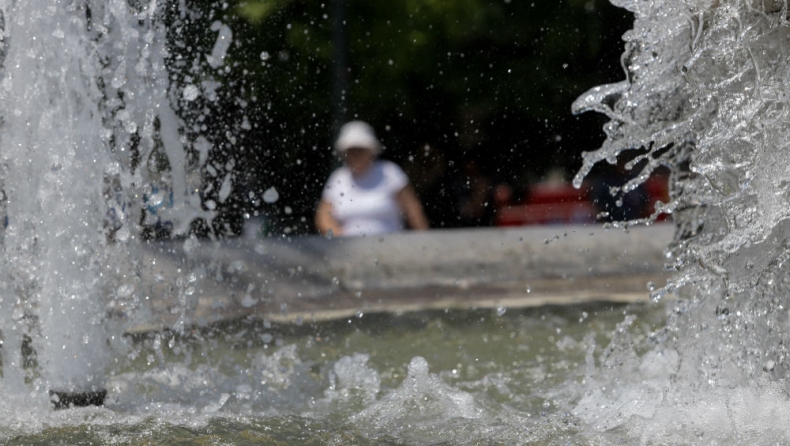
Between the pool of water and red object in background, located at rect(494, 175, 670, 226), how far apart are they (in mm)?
4524

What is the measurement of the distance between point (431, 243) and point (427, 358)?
110 centimetres

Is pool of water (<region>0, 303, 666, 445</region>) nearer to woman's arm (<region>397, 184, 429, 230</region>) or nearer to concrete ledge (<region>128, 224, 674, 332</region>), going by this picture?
concrete ledge (<region>128, 224, 674, 332</region>)

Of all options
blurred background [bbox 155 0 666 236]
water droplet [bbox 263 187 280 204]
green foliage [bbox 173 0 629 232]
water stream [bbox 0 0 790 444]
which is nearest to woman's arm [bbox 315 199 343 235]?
water droplet [bbox 263 187 280 204]

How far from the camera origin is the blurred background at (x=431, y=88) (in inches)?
399

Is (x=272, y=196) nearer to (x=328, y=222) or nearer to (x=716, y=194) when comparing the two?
(x=328, y=222)

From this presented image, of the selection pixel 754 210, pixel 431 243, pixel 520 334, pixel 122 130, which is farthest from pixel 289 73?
pixel 754 210

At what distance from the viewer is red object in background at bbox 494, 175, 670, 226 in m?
10.1

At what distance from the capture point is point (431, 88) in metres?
10.6

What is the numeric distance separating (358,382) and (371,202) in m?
2.44

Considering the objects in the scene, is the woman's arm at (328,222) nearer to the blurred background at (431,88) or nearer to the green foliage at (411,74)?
the blurred background at (431,88)

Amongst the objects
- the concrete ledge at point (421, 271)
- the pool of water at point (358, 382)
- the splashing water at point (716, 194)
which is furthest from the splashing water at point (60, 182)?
the splashing water at point (716, 194)

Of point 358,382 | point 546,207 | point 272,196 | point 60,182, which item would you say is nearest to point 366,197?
point 272,196

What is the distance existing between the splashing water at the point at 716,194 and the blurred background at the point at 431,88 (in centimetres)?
581

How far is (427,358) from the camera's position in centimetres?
488
